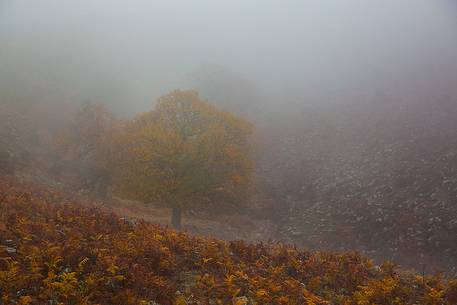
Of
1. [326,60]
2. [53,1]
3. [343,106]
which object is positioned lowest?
[343,106]

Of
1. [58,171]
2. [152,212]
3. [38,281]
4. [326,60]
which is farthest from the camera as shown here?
[326,60]

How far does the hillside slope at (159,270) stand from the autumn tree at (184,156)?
15.8 meters

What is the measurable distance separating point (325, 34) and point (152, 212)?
255ft

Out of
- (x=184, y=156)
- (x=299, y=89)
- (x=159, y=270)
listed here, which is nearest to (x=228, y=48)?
(x=299, y=89)

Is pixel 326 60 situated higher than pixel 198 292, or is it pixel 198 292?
pixel 326 60

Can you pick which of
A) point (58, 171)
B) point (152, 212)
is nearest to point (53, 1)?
point (58, 171)

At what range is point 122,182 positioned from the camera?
32750mm

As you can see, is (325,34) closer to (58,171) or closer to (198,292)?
(58,171)

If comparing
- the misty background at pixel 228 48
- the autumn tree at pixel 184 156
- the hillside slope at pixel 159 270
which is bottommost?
the hillside slope at pixel 159 270

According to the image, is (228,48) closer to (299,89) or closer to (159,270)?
(299,89)

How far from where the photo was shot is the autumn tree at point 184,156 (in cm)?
3039

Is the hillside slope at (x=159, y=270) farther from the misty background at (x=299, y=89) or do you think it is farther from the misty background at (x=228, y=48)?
the misty background at (x=228, y=48)

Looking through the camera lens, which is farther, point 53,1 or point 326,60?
point 53,1

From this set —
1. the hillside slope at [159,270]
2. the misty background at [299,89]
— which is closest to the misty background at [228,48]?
the misty background at [299,89]
